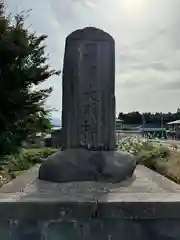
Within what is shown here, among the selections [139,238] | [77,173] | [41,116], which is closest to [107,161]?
[77,173]

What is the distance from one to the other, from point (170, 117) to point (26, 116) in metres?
56.6

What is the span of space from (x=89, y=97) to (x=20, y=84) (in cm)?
641

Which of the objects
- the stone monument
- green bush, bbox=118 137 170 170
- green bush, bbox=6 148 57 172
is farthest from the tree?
the stone monument

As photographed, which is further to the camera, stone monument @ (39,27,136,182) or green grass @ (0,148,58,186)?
green grass @ (0,148,58,186)

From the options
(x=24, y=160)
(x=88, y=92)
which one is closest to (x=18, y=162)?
(x=24, y=160)

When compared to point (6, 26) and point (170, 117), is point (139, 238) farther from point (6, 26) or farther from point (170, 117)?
point (170, 117)

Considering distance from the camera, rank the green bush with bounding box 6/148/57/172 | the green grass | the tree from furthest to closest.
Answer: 1. the tree
2. the green bush with bounding box 6/148/57/172
3. the green grass

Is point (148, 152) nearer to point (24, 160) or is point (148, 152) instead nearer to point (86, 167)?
point (24, 160)

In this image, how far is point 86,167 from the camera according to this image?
4816 millimetres

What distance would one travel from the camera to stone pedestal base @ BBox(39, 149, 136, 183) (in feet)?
15.6

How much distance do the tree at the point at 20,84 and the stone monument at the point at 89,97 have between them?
497 cm

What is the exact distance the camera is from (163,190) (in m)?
4.23

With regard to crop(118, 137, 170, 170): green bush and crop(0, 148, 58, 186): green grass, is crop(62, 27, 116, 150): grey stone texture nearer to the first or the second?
crop(0, 148, 58, 186): green grass

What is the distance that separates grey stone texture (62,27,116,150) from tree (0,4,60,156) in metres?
4.98
